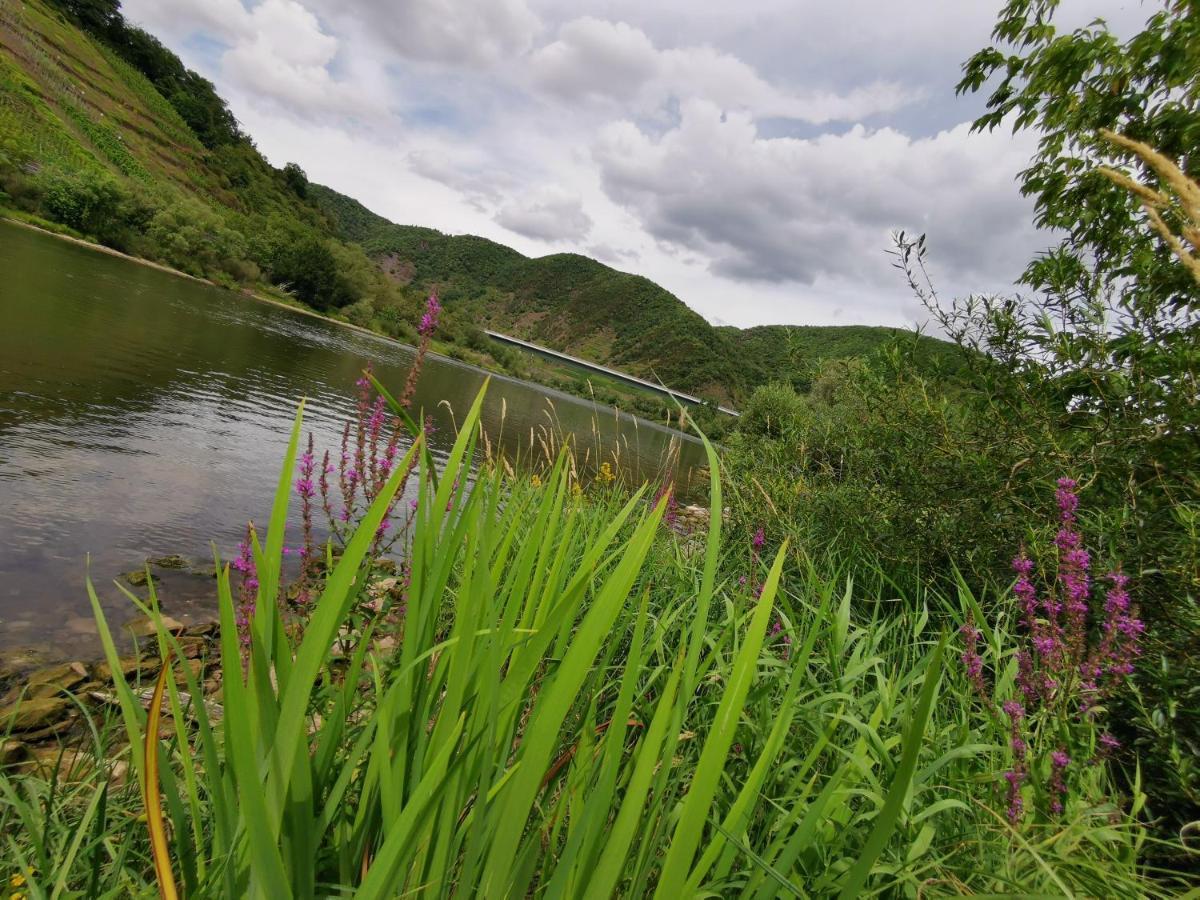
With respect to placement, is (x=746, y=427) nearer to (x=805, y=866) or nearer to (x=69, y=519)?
(x=69, y=519)

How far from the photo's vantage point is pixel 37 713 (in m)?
3.54

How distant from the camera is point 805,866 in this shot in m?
1.40

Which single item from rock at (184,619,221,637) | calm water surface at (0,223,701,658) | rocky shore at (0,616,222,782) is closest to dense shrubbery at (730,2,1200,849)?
calm water surface at (0,223,701,658)

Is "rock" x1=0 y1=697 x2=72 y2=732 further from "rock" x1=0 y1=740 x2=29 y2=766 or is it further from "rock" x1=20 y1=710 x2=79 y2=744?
"rock" x1=0 y1=740 x2=29 y2=766

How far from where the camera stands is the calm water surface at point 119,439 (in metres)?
5.37

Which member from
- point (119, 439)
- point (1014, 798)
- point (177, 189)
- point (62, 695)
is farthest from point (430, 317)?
point (177, 189)

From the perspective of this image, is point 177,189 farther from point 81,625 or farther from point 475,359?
point 81,625

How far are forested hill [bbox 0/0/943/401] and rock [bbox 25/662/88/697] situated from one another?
4.09 meters

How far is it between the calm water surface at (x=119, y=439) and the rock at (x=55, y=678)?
1.03 feet

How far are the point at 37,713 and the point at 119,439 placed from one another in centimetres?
736

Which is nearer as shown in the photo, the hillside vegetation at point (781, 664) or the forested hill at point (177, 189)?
the hillside vegetation at point (781, 664)

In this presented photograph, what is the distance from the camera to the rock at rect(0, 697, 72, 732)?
346 centimetres

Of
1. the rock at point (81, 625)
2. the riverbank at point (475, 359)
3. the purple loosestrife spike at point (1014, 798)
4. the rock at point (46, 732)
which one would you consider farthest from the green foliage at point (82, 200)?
the purple loosestrife spike at point (1014, 798)

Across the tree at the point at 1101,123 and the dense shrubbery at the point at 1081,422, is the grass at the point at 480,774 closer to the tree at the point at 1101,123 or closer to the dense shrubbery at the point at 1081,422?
the dense shrubbery at the point at 1081,422
